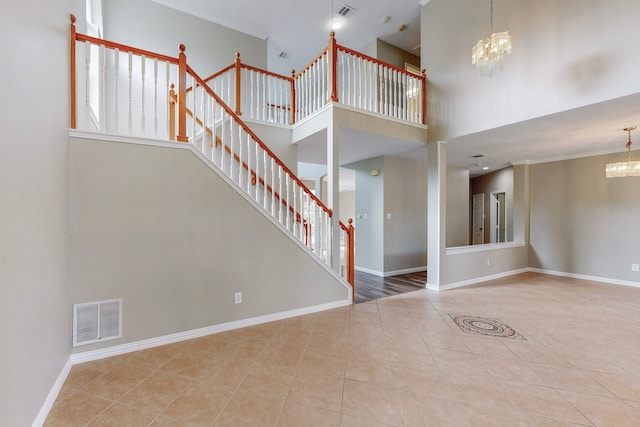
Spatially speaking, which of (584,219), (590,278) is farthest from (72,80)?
(590,278)

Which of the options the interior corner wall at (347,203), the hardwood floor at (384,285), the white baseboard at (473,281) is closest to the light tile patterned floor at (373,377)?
the hardwood floor at (384,285)

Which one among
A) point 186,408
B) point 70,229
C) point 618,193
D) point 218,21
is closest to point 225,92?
point 218,21

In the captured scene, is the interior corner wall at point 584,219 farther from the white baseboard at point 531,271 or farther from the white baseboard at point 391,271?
the white baseboard at point 391,271

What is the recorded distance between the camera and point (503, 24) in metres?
3.86

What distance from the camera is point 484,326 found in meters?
3.21

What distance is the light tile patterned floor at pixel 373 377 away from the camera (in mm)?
1775

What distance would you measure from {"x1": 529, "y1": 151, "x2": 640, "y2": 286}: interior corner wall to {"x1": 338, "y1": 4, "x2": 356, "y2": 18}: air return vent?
5285mm

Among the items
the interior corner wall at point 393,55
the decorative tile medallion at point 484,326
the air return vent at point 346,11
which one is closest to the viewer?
the decorative tile medallion at point 484,326

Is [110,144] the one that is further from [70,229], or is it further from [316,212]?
[316,212]

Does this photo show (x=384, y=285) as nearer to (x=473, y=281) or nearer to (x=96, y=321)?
(x=473, y=281)

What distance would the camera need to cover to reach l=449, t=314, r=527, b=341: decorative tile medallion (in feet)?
9.82

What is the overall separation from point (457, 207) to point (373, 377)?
603 centimetres

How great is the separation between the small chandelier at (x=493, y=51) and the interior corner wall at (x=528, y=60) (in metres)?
0.66

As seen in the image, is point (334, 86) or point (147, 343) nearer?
point (147, 343)
